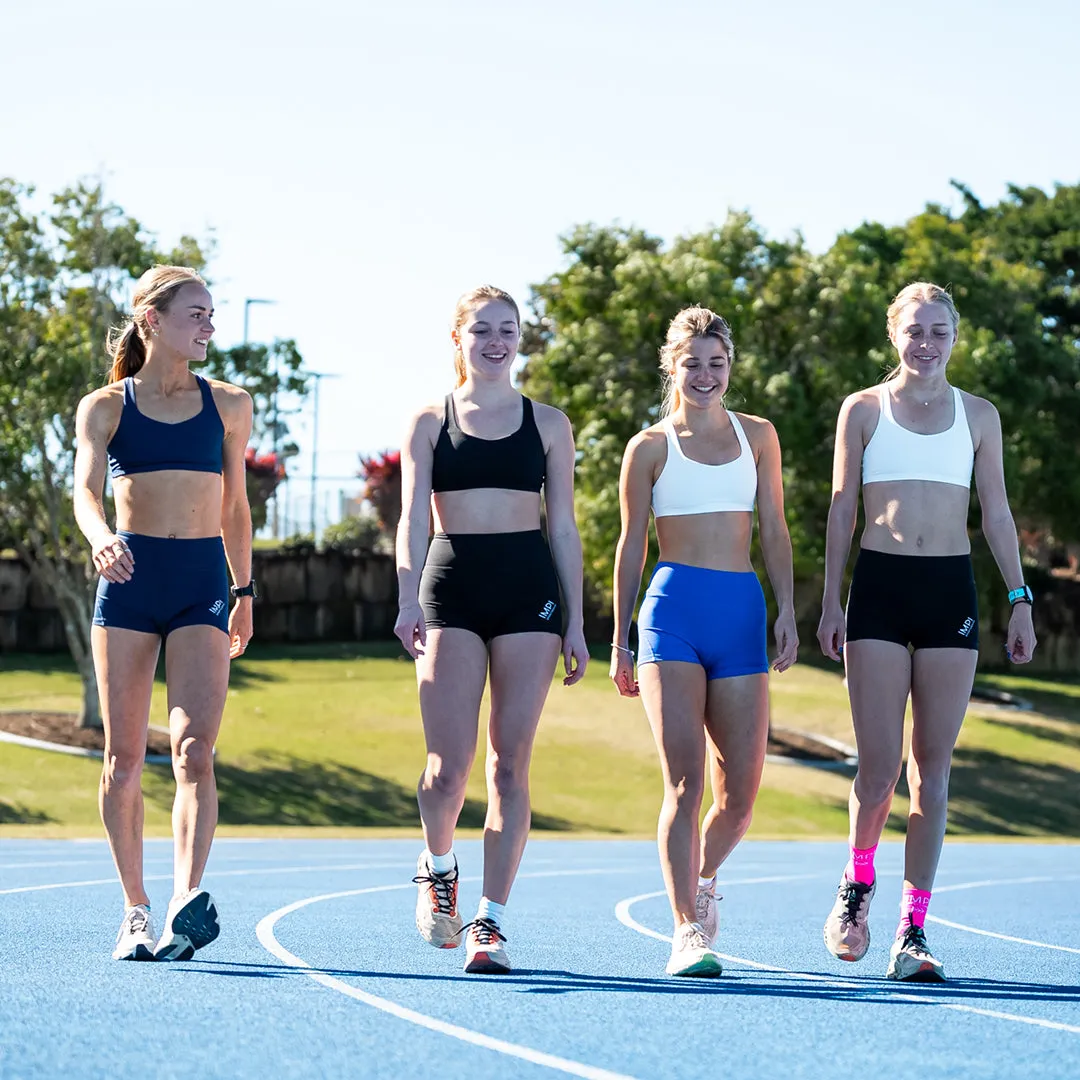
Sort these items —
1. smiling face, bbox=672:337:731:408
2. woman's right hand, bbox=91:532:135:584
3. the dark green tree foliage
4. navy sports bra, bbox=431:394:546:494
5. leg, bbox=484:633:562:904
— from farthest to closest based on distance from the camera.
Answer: the dark green tree foliage < smiling face, bbox=672:337:731:408 < navy sports bra, bbox=431:394:546:494 < leg, bbox=484:633:562:904 < woman's right hand, bbox=91:532:135:584

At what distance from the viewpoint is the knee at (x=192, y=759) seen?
6.64 meters

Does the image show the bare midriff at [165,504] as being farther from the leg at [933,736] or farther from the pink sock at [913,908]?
the pink sock at [913,908]

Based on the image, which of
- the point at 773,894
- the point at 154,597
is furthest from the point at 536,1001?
the point at 773,894

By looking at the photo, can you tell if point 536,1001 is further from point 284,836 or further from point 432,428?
point 284,836

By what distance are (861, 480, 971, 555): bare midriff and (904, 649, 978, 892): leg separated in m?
0.43

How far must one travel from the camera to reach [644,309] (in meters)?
34.0

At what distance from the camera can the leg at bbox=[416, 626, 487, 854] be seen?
6.77 meters

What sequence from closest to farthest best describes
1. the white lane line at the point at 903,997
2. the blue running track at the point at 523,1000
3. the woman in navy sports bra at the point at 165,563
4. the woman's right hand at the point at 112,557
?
the blue running track at the point at 523,1000 → the white lane line at the point at 903,997 → the woman's right hand at the point at 112,557 → the woman in navy sports bra at the point at 165,563

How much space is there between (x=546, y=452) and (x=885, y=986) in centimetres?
233

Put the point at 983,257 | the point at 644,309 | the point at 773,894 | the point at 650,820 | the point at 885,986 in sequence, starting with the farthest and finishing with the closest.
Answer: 1. the point at 983,257
2. the point at 644,309
3. the point at 650,820
4. the point at 773,894
5. the point at 885,986

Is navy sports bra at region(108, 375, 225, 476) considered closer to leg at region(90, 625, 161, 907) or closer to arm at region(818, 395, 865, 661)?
leg at region(90, 625, 161, 907)

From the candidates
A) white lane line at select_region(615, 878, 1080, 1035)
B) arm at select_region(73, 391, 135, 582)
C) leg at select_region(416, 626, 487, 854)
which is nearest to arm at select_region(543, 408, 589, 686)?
leg at select_region(416, 626, 487, 854)

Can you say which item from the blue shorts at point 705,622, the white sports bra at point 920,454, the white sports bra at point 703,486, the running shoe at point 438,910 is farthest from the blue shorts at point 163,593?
the white sports bra at point 920,454

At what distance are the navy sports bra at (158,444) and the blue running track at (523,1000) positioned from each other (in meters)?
1.84
